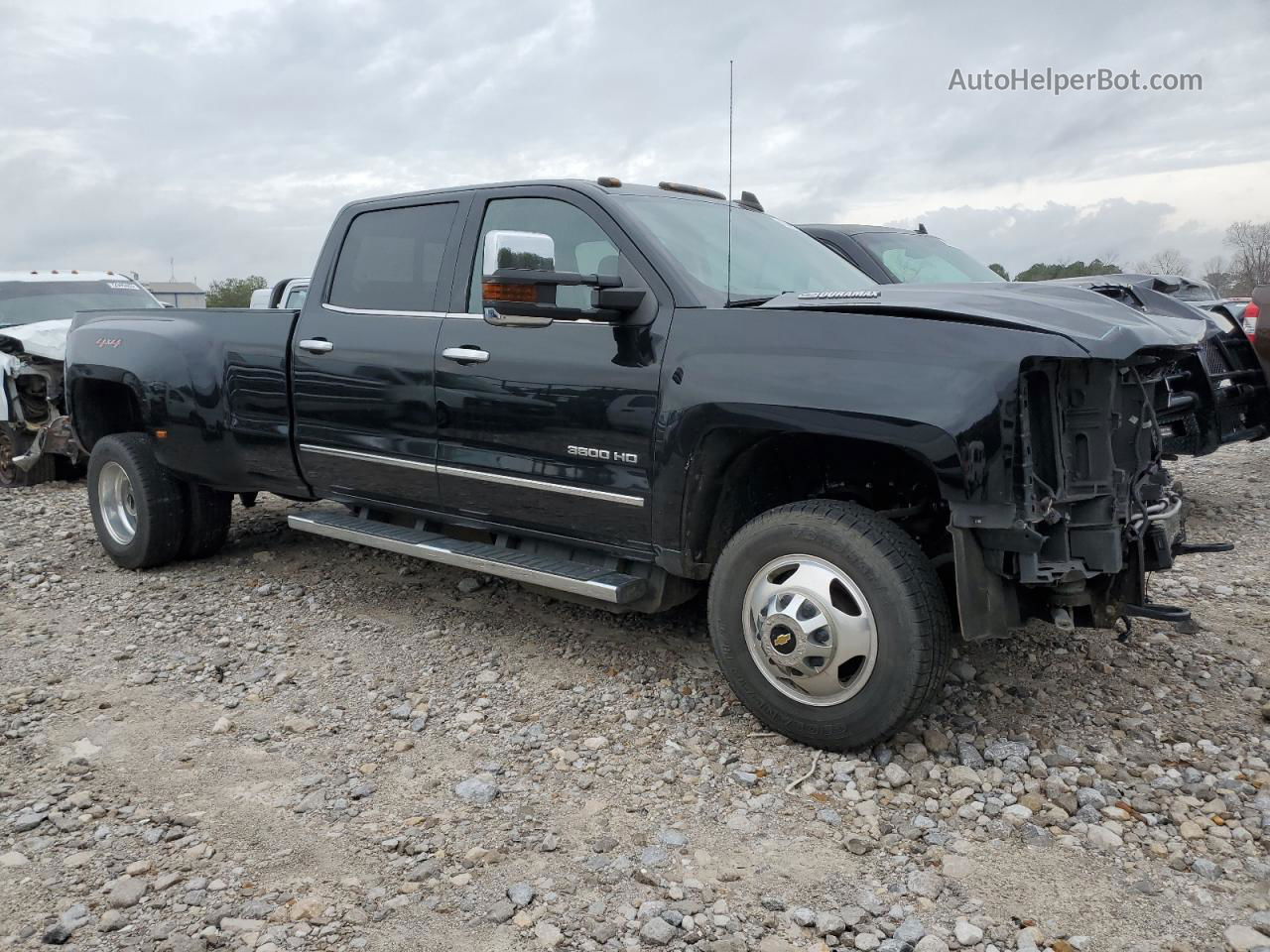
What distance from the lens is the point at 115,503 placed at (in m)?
6.00

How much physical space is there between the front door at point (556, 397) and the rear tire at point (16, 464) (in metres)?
6.02

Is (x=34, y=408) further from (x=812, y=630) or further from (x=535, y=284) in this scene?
(x=812, y=630)

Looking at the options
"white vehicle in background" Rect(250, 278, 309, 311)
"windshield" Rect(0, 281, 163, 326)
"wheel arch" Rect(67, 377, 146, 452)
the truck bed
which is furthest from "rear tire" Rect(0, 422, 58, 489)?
the truck bed

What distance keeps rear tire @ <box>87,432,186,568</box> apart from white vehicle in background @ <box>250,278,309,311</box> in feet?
4.24

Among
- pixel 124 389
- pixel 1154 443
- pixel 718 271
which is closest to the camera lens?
pixel 1154 443

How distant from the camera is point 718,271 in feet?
12.8

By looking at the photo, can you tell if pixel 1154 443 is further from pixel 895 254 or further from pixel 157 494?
pixel 157 494

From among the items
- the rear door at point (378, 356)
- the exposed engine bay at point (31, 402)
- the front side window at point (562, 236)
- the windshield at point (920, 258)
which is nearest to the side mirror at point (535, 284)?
the front side window at point (562, 236)

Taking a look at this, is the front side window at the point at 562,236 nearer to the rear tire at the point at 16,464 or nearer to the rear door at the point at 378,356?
the rear door at the point at 378,356

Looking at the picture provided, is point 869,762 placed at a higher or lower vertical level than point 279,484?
lower

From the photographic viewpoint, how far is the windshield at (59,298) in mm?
→ 9852

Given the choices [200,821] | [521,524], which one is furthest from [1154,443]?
[200,821]

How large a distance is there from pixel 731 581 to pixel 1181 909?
1537mm

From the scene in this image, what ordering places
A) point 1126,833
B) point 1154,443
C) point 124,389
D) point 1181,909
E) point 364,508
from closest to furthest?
point 1181,909, point 1126,833, point 1154,443, point 364,508, point 124,389
